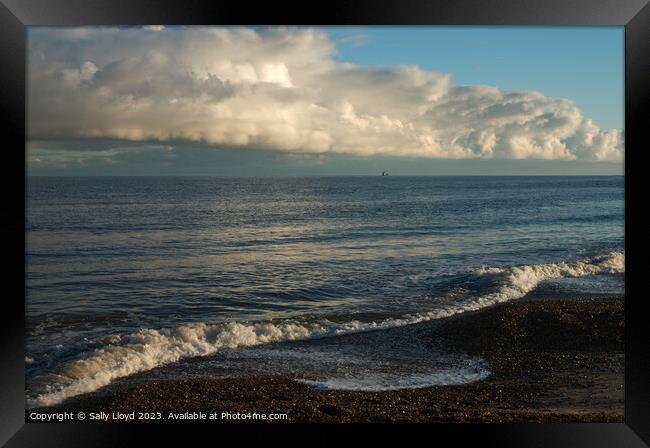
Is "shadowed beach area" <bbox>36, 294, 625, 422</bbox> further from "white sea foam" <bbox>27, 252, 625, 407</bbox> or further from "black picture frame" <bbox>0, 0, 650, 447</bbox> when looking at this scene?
"black picture frame" <bbox>0, 0, 650, 447</bbox>

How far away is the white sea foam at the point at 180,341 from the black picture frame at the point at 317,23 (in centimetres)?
143

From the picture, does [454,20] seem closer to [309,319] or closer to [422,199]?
[309,319]

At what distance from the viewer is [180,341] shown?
6484 mm

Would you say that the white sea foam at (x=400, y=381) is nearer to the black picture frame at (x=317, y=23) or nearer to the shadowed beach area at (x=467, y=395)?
the shadowed beach area at (x=467, y=395)

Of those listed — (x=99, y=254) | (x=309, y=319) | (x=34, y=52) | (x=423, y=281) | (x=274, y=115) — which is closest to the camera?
(x=309, y=319)

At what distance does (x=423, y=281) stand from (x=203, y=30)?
1167 centimetres

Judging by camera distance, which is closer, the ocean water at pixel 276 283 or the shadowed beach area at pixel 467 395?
the shadowed beach area at pixel 467 395

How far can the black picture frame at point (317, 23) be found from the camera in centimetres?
393

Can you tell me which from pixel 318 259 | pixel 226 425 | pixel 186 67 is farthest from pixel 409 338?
pixel 186 67

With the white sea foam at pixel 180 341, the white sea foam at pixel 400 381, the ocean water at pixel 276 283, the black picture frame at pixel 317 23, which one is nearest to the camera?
the black picture frame at pixel 317 23

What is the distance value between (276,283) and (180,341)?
4021 millimetres

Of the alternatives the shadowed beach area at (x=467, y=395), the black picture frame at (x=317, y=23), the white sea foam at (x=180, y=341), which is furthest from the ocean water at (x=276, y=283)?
the black picture frame at (x=317, y=23)

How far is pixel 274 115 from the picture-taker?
19219mm

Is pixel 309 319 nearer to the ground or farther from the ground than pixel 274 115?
nearer to the ground
